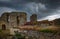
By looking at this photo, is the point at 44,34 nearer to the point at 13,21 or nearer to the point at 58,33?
the point at 58,33

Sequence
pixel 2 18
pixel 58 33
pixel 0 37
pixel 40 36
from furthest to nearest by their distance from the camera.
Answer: pixel 2 18
pixel 0 37
pixel 40 36
pixel 58 33

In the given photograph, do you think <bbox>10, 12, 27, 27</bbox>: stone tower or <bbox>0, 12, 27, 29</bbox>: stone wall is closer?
<bbox>0, 12, 27, 29</bbox>: stone wall

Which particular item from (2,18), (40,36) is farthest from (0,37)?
(2,18)

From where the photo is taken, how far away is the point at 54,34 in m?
8.67

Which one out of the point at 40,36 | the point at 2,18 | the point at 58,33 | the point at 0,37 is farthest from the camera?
the point at 2,18

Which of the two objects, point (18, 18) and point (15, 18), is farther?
point (18, 18)

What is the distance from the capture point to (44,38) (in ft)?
31.3

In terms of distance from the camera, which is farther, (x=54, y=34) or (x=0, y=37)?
(x=0, y=37)

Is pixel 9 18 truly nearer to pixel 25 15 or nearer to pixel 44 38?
pixel 25 15

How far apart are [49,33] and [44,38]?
1.83 ft

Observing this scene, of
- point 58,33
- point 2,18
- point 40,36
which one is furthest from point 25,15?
point 58,33

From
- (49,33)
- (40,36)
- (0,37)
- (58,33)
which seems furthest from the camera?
(0,37)

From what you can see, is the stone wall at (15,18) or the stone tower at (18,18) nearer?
the stone wall at (15,18)

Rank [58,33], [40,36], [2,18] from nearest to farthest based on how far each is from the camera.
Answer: [58,33], [40,36], [2,18]
